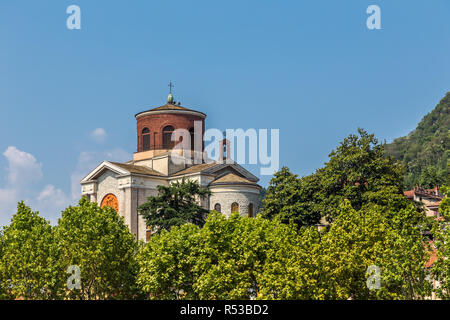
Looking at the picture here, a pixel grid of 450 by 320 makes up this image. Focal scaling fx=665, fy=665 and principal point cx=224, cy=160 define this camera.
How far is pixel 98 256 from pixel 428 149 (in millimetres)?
119751

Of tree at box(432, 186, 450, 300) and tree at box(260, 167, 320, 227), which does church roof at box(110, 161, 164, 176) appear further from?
Result: tree at box(432, 186, 450, 300)

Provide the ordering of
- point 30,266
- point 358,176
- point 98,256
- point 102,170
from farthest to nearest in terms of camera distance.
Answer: point 102,170, point 358,176, point 98,256, point 30,266

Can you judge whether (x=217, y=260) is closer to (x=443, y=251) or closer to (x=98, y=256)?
(x=98, y=256)

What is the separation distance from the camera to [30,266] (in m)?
35.0

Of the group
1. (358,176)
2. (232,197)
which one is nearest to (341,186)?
(358,176)

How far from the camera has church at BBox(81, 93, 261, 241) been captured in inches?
2320

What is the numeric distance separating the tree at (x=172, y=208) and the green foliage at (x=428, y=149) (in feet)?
182

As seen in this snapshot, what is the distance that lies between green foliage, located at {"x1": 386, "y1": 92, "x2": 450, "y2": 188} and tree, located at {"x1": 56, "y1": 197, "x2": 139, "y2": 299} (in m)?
70.2

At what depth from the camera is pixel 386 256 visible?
30469 millimetres

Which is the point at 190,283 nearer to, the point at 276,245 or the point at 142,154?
the point at 276,245

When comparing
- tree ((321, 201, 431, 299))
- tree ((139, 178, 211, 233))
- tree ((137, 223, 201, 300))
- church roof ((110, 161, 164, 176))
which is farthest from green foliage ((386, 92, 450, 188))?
tree ((137, 223, 201, 300))

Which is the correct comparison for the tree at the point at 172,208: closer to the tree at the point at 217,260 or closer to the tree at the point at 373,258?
the tree at the point at 217,260

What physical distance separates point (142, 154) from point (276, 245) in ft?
113
